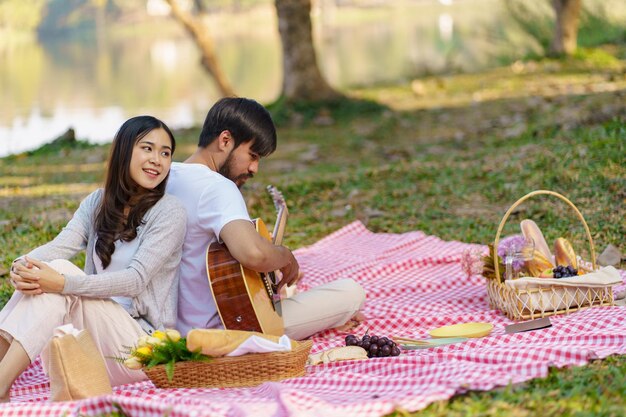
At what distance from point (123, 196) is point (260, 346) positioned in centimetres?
91

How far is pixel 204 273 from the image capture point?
4.39 meters

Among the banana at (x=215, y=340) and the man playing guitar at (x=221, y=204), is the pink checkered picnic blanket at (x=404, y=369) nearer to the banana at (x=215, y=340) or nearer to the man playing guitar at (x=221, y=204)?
the banana at (x=215, y=340)

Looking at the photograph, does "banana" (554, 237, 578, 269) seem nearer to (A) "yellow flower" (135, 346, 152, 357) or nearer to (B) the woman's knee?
(A) "yellow flower" (135, 346, 152, 357)

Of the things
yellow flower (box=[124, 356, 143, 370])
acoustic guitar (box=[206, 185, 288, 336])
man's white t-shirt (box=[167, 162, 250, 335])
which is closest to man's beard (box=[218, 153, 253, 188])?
man's white t-shirt (box=[167, 162, 250, 335])

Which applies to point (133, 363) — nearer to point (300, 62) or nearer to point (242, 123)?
point (242, 123)

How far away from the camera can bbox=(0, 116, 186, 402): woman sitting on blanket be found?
3934 millimetres

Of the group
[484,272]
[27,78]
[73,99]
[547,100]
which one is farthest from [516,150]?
[27,78]

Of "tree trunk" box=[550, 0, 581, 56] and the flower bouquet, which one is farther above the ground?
"tree trunk" box=[550, 0, 581, 56]

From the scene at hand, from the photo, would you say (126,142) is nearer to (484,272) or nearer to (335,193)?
(484,272)

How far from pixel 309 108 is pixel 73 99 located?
973 cm

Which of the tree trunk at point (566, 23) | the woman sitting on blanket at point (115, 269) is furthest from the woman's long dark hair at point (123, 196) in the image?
the tree trunk at point (566, 23)

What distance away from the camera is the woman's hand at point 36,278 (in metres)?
3.90

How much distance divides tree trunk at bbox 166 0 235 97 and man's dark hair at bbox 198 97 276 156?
10.7 m

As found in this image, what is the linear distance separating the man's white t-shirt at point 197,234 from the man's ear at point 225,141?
0.45 ft
